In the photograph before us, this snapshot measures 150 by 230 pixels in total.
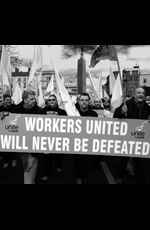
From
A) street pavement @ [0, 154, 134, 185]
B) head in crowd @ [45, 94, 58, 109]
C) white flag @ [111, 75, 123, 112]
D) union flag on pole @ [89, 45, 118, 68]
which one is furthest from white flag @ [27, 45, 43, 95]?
street pavement @ [0, 154, 134, 185]

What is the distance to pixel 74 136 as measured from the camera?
3750 millimetres

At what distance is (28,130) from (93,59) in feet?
5.48

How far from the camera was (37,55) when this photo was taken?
409cm

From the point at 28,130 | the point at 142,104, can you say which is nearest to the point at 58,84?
the point at 28,130

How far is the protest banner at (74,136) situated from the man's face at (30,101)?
0.86 ft

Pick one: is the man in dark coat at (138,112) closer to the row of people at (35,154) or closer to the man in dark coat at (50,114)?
the row of people at (35,154)

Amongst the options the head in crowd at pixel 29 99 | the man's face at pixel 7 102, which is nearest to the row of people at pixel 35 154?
the head in crowd at pixel 29 99

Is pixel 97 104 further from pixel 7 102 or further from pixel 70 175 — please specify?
pixel 7 102

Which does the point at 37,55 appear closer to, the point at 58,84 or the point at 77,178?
the point at 58,84

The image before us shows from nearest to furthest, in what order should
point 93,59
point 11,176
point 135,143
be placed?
point 135,143, point 93,59, point 11,176

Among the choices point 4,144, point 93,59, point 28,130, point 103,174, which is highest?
point 93,59

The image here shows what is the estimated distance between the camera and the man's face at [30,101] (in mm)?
3559

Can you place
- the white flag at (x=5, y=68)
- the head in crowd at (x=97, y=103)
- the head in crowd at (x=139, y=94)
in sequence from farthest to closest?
the head in crowd at (x=97, y=103), the white flag at (x=5, y=68), the head in crowd at (x=139, y=94)

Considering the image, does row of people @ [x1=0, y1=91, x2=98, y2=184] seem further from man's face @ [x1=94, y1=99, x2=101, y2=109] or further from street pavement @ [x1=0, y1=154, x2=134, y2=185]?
man's face @ [x1=94, y1=99, x2=101, y2=109]
